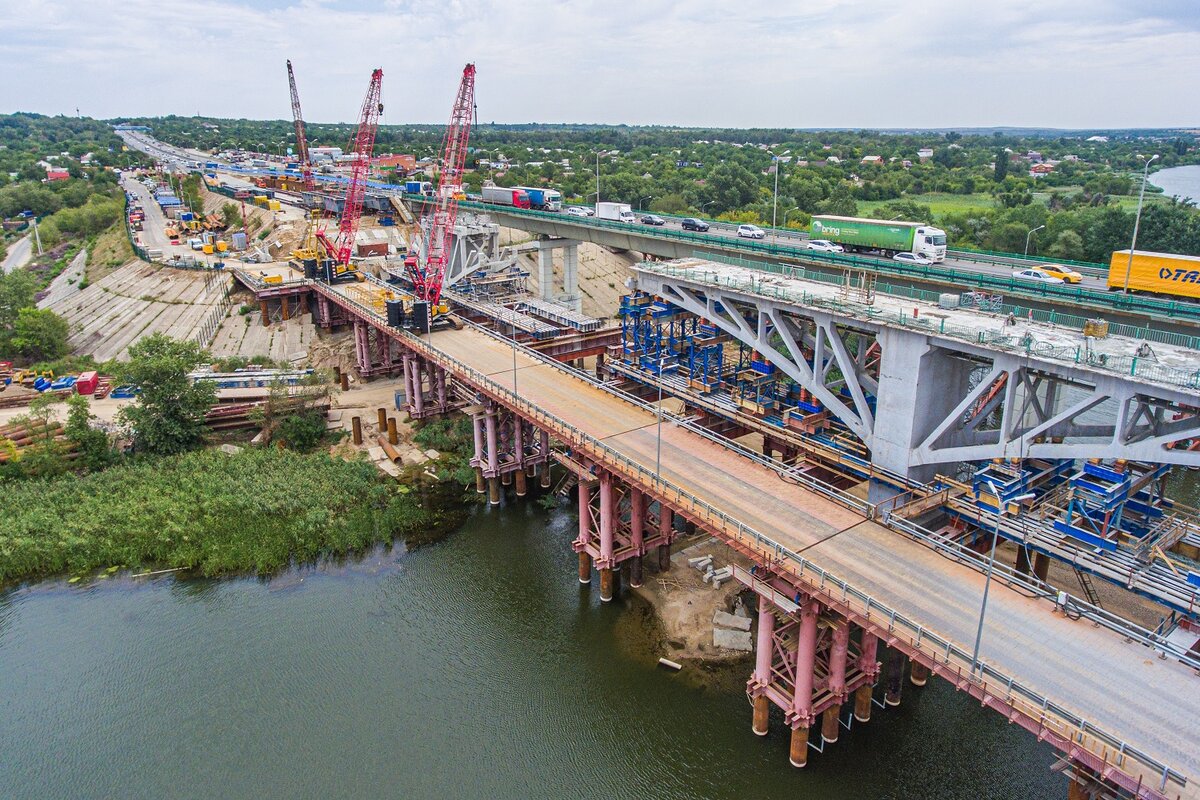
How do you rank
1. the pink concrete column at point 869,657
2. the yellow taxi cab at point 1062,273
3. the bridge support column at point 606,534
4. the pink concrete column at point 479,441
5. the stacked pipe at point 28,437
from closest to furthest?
the pink concrete column at point 869,657 < the bridge support column at point 606,534 < the yellow taxi cab at point 1062,273 < the pink concrete column at point 479,441 < the stacked pipe at point 28,437

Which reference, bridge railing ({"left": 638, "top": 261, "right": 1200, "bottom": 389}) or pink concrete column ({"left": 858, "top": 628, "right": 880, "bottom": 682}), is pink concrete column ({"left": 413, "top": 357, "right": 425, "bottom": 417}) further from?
pink concrete column ({"left": 858, "top": 628, "right": 880, "bottom": 682})

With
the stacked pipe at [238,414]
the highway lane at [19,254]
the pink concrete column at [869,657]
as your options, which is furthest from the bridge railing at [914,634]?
the highway lane at [19,254]

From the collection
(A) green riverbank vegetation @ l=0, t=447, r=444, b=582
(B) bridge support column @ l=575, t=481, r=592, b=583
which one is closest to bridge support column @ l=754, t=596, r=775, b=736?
(B) bridge support column @ l=575, t=481, r=592, b=583

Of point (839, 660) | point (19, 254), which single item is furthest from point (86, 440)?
point (19, 254)

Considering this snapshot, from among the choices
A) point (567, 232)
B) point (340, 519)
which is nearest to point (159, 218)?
point (567, 232)

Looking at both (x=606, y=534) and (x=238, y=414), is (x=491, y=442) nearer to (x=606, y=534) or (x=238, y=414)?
(x=606, y=534)

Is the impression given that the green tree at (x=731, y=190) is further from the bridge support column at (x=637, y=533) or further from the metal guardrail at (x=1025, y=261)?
the bridge support column at (x=637, y=533)

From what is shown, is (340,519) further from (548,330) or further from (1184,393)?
(1184,393)
